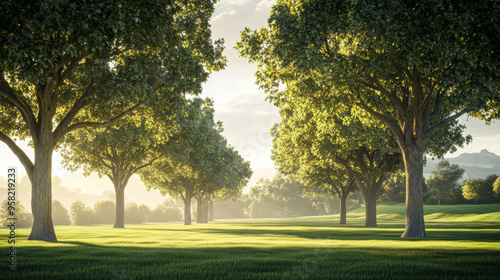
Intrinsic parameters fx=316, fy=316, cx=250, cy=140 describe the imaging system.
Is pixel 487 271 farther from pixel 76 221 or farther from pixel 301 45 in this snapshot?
pixel 76 221

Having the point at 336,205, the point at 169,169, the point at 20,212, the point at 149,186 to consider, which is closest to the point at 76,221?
the point at 20,212

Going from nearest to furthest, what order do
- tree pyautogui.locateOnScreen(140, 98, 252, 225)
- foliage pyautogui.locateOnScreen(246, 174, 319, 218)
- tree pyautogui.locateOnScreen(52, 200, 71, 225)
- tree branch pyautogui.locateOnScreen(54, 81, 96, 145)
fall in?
tree branch pyautogui.locateOnScreen(54, 81, 96, 145) < tree pyautogui.locateOnScreen(140, 98, 252, 225) < tree pyautogui.locateOnScreen(52, 200, 71, 225) < foliage pyautogui.locateOnScreen(246, 174, 319, 218)

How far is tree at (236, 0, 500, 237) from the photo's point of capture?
1516 centimetres

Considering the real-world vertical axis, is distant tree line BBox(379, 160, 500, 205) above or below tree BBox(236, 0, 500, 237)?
below

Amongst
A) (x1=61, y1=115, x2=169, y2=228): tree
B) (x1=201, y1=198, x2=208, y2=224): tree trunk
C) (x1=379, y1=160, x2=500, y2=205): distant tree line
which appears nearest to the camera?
(x1=61, y1=115, x2=169, y2=228): tree

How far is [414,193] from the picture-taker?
19188mm

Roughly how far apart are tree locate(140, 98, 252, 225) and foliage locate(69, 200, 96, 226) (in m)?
38.9

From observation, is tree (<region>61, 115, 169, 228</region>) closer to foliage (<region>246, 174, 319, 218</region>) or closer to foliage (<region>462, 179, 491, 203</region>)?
foliage (<region>462, 179, 491, 203</region>)

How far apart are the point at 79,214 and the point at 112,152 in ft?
192

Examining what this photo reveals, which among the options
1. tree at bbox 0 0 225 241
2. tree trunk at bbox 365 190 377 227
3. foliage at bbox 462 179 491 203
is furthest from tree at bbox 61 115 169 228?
foliage at bbox 462 179 491 203

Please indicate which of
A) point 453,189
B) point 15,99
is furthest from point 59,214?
point 453,189

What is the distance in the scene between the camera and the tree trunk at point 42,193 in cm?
1605

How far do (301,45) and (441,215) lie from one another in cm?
6165

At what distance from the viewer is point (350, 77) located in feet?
61.0
